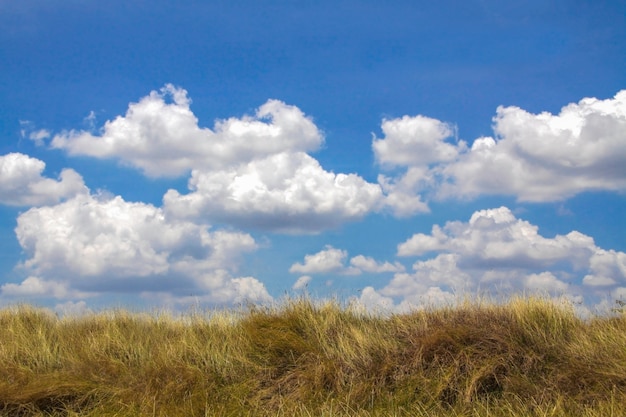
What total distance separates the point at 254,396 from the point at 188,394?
1.22 m

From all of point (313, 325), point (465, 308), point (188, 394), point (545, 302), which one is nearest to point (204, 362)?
point (188, 394)

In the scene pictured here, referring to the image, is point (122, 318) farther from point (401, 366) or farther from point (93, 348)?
point (401, 366)

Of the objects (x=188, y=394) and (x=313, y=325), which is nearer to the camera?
(x=188, y=394)

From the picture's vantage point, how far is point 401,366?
11.2 meters

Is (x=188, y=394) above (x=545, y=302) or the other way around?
the other way around

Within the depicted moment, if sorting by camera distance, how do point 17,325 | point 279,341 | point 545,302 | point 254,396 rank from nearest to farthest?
point 254,396 < point 279,341 < point 545,302 < point 17,325

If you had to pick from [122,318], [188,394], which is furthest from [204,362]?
[122,318]

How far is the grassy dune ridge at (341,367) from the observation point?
10.3 m

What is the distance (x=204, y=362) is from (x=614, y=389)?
752 centimetres

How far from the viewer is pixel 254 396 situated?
36.7 ft

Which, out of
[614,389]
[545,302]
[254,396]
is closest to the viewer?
[614,389]

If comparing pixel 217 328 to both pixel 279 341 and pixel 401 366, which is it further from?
pixel 401 366

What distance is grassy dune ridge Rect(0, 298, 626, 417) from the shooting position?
405 inches

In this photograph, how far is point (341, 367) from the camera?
1145cm
